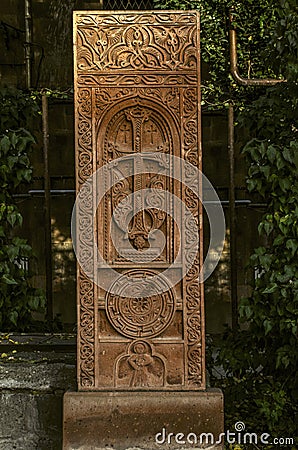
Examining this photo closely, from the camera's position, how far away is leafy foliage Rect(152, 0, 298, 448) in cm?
338

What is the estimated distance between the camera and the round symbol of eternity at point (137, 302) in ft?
9.89

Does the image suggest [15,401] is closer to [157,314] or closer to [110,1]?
[157,314]

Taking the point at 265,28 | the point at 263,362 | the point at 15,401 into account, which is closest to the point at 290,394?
the point at 263,362

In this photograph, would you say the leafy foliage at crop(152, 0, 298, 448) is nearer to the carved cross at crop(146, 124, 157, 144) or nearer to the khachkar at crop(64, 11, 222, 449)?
the khachkar at crop(64, 11, 222, 449)

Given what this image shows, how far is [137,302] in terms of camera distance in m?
3.03

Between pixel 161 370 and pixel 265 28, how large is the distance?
4398mm

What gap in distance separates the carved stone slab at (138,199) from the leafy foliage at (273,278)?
55cm

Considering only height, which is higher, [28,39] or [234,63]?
[28,39]

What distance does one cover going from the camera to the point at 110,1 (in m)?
7.89

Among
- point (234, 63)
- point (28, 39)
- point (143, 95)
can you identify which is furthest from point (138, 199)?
point (28, 39)

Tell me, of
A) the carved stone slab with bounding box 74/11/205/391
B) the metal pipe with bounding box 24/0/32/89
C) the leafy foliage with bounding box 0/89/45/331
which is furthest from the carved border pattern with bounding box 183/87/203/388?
the metal pipe with bounding box 24/0/32/89

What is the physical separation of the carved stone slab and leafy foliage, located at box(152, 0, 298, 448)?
0.55 meters

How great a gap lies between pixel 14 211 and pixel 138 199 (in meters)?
1.21

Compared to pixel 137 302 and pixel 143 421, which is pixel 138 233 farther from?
pixel 143 421
